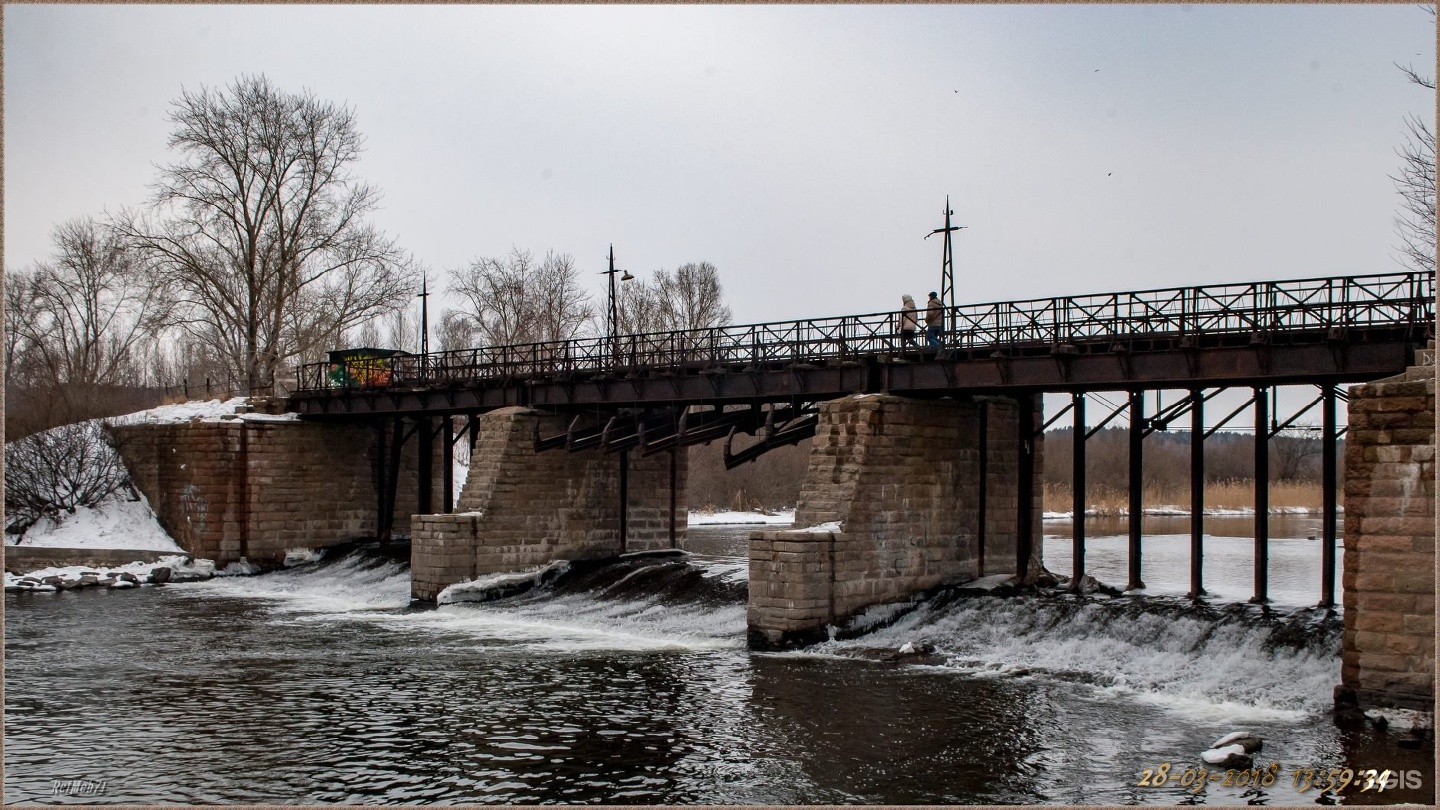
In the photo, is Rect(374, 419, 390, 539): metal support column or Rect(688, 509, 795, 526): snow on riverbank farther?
Rect(688, 509, 795, 526): snow on riverbank

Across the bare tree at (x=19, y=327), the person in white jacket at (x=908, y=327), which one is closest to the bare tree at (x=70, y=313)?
the bare tree at (x=19, y=327)

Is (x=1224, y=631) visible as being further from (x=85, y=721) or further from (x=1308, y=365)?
(x=85, y=721)

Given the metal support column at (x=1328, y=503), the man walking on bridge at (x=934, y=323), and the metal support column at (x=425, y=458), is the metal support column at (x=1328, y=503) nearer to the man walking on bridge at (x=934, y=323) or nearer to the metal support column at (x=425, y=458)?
the man walking on bridge at (x=934, y=323)

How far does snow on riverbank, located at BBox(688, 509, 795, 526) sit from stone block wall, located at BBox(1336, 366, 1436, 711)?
48985 millimetres

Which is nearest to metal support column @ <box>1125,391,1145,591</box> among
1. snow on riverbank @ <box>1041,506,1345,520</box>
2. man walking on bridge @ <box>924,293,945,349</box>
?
man walking on bridge @ <box>924,293,945,349</box>

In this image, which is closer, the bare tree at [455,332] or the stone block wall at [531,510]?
the stone block wall at [531,510]

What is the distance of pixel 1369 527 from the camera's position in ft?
50.3

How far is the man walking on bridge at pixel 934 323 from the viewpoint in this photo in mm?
24156

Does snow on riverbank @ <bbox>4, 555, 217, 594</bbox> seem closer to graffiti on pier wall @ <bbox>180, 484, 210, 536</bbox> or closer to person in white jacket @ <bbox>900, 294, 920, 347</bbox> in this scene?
graffiti on pier wall @ <bbox>180, 484, 210, 536</bbox>

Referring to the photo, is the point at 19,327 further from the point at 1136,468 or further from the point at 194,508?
the point at 1136,468

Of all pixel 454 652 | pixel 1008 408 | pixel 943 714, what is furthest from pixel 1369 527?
pixel 454 652

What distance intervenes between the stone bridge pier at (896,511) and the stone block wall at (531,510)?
9.61 metres

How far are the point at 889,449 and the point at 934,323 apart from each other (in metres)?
2.77

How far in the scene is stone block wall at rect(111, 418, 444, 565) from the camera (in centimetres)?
3922
